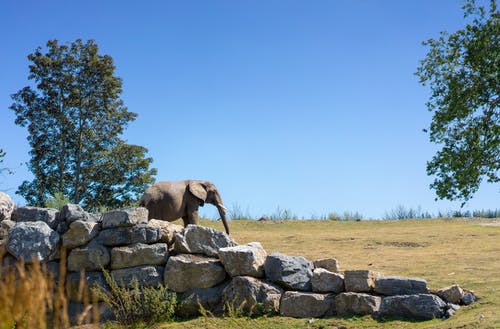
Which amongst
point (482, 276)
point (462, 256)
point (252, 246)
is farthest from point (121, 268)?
point (462, 256)

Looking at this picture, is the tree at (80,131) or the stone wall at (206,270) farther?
the tree at (80,131)

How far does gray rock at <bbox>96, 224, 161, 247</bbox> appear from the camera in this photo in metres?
11.1

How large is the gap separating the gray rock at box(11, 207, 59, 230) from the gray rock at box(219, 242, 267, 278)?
348 centimetres

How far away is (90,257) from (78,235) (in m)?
0.50

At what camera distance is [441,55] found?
1352 centimetres

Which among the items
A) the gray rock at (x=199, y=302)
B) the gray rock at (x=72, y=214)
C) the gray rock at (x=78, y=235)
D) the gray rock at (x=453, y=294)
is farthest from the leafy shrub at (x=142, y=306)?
the gray rock at (x=453, y=294)

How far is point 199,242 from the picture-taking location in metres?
11.2

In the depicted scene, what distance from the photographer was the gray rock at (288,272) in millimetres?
10602

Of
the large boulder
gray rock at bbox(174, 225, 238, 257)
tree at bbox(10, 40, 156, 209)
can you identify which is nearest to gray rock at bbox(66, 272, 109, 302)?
gray rock at bbox(174, 225, 238, 257)

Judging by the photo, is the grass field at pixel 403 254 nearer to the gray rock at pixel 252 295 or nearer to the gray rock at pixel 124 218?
the gray rock at pixel 252 295

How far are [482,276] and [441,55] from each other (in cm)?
519

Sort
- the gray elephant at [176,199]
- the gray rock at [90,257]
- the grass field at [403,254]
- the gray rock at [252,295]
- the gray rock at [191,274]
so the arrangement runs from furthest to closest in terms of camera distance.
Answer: the gray elephant at [176,199], the gray rock at [90,257], the gray rock at [191,274], the gray rock at [252,295], the grass field at [403,254]

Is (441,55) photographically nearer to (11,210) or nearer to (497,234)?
(497,234)

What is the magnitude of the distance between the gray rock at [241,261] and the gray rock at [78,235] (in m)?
2.63
